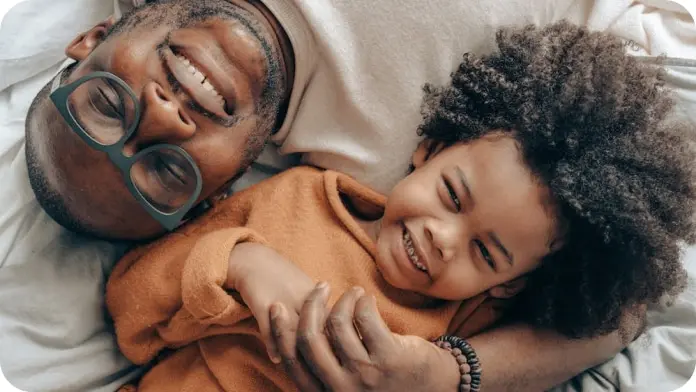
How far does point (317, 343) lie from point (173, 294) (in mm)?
279

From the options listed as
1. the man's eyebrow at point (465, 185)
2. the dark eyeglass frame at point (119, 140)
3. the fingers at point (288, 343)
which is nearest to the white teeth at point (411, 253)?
the man's eyebrow at point (465, 185)

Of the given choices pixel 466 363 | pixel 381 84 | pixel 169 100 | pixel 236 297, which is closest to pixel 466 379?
pixel 466 363

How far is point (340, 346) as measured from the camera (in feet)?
2.89

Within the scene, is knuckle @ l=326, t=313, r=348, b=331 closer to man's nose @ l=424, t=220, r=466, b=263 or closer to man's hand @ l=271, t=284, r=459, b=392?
man's hand @ l=271, t=284, r=459, b=392

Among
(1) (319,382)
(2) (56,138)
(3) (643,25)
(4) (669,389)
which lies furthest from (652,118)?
(2) (56,138)

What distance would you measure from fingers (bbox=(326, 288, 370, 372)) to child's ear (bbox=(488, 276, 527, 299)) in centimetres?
29

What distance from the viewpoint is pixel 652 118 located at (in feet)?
3.24

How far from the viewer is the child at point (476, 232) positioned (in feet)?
3.15

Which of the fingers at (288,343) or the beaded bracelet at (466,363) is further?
the beaded bracelet at (466,363)

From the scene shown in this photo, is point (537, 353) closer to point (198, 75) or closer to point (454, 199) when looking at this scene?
point (454, 199)

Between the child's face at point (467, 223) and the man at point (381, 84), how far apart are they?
4.9 inches

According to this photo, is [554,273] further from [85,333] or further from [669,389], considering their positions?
[85,333]

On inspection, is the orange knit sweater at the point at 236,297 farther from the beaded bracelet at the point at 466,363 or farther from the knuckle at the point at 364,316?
the knuckle at the point at 364,316

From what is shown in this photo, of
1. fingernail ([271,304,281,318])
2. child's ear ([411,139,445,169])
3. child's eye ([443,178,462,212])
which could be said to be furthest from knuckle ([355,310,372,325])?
child's ear ([411,139,445,169])
